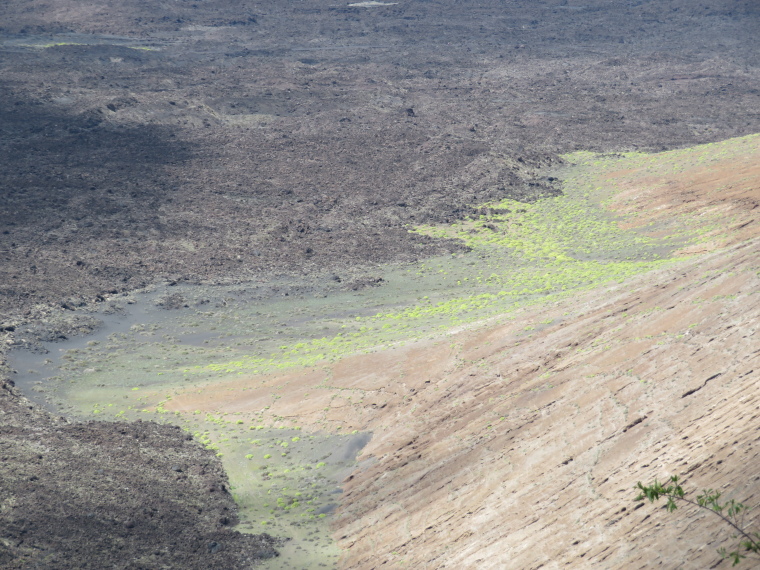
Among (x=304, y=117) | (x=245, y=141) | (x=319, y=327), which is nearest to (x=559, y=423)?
(x=319, y=327)

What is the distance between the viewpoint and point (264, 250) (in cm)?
3656

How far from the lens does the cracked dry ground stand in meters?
14.4

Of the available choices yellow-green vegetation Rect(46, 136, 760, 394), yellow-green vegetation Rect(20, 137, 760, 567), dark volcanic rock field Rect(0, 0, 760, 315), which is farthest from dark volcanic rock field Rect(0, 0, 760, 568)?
yellow-green vegetation Rect(46, 136, 760, 394)

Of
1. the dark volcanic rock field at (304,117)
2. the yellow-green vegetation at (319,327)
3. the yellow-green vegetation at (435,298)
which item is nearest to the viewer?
the yellow-green vegetation at (319,327)

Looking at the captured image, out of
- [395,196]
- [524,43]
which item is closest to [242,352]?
[395,196]

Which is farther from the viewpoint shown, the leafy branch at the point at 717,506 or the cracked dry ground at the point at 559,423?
the cracked dry ground at the point at 559,423

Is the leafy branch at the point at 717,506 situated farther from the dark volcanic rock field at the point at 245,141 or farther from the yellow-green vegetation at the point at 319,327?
the dark volcanic rock field at the point at 245,141

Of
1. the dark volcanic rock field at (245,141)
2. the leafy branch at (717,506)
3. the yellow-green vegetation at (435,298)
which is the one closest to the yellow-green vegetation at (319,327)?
the yellow-green vegetation at (435,298)

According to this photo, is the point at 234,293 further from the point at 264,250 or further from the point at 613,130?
the point at 613,130

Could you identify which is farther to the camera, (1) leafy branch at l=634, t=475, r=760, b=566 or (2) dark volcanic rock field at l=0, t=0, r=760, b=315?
(2) dark volcanic rock field at l=0, t=0, r=760, b=315

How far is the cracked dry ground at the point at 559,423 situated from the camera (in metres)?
14.4

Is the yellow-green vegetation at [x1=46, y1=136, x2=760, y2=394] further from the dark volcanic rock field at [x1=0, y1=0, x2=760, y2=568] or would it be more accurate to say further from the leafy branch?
the leafy branch

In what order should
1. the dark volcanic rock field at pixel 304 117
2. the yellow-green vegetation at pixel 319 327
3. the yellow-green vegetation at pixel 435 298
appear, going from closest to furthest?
the yellow-green vegetation at pixel 319 327
the yellow-green vegetation at pixel 435 298
the dark volcanic rock field at pixel 304 117

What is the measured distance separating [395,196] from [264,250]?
894 centimetres
